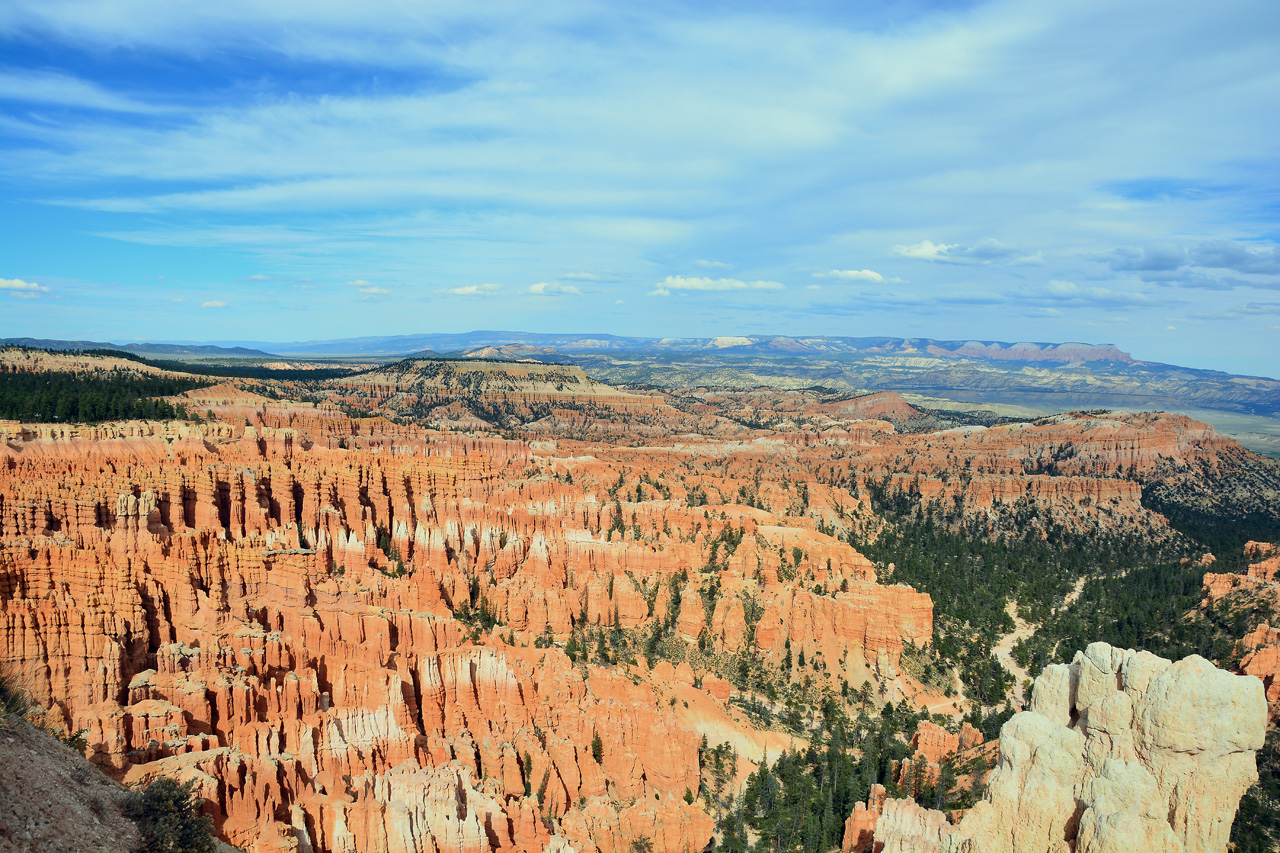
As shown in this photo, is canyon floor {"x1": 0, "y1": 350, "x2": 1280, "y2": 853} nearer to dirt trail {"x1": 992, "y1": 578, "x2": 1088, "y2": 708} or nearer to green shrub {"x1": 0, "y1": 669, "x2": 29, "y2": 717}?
dirt trail {"x1": 992, "y1": 578, "x2": 1088, "y2": 708}

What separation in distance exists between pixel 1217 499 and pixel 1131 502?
85.5ft

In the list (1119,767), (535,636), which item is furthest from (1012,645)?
(1119,767)

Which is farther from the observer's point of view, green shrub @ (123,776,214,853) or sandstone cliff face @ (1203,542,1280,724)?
sandstone cliff face @ (1203,542,1280,724)

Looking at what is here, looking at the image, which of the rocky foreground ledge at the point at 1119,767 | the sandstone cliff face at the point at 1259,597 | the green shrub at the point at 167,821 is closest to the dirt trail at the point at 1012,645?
the sandstone cliff face at the point at 1259,597

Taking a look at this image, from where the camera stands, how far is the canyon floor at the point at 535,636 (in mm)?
36812

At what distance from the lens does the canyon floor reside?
36.8 meters

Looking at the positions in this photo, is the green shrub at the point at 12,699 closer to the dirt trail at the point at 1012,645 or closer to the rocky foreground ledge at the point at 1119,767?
the rocky foreground ledge at the point at 1119,767

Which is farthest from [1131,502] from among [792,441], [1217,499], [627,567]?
[627,567]

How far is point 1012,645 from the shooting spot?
7588cm

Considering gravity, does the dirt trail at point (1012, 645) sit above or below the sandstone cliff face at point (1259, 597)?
below

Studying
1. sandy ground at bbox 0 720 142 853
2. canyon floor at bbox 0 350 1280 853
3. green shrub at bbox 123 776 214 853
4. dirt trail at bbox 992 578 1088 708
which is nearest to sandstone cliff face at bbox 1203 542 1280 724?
canyon floor at bbox 0 350 1280 853

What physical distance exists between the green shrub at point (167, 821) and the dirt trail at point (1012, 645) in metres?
53.9

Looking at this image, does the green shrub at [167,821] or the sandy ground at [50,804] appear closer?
the sandy ground at [50,804]

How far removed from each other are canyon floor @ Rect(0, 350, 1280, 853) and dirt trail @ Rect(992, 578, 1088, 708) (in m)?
0.46
